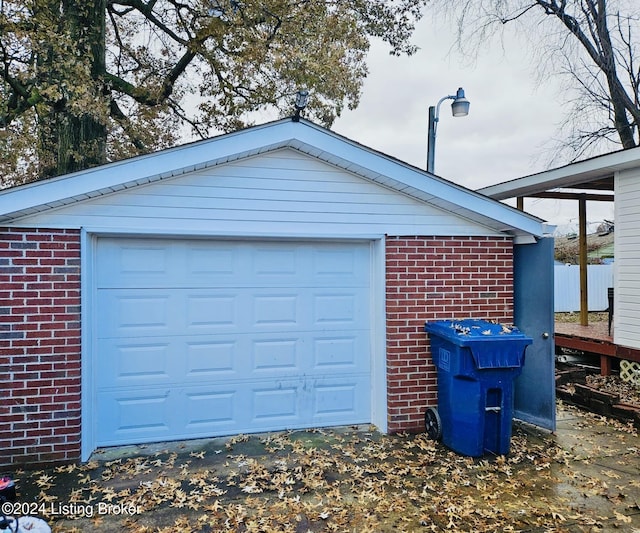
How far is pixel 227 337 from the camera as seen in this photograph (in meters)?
5.00

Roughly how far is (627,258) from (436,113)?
3.89 m

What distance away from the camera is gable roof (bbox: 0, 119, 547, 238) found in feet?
13.5

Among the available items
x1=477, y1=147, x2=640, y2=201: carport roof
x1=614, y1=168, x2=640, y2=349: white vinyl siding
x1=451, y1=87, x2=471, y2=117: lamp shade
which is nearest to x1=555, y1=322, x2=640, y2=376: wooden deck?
x1=614, y1=168, x2=640, y2=349: white vinyl siding

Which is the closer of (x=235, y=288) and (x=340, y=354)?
(x=235, y=288)

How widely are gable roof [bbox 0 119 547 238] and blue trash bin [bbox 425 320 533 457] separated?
4.54 ft

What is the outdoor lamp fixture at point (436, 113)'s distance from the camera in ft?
25.0

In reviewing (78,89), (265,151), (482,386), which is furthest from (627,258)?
(78,89)

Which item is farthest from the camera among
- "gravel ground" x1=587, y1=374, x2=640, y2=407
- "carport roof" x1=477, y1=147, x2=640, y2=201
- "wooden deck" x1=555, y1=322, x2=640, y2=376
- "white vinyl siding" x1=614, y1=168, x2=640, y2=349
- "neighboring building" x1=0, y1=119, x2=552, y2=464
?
"wooden deck" x1=555, y1=322, x2=640, y2=376

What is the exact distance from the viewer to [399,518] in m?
3.37

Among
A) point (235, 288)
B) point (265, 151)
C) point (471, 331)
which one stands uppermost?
point (265, 151)

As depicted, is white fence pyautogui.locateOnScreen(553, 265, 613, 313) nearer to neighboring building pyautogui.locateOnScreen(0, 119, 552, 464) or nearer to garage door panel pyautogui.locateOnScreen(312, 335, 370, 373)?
neighboring building pyautogui.locateOnScreen(0, 119, 552, 464)

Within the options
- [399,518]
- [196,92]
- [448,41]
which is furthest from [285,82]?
[399,518]

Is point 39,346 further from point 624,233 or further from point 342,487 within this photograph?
point 624,233

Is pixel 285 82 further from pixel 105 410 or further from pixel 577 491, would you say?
pixel 577 491
